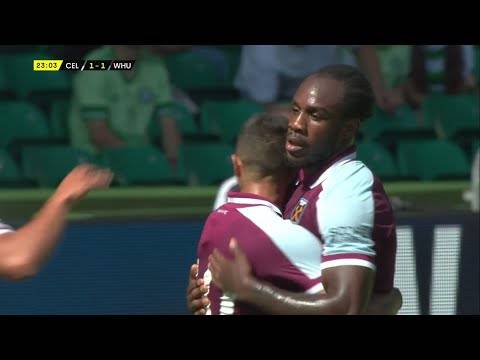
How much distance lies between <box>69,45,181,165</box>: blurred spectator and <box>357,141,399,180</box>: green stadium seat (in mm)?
1466

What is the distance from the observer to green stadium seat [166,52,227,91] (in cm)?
887

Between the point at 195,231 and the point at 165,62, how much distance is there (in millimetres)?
2701

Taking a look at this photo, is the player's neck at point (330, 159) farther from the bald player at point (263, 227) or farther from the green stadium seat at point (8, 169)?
the green stadium seat at point (8, 169)

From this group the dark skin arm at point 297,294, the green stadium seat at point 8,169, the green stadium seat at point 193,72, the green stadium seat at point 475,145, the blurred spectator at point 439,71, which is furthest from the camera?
the blurred spectator at point 439,71

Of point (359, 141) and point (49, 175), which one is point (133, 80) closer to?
point (49, 175)

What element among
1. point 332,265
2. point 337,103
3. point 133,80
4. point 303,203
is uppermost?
point 133,80

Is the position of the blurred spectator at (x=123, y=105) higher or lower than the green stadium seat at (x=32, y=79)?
lower

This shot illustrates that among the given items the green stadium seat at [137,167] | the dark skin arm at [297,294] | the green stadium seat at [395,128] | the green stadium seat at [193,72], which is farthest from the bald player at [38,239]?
the green stadium seat at [395,128]

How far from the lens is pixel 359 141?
8.94m

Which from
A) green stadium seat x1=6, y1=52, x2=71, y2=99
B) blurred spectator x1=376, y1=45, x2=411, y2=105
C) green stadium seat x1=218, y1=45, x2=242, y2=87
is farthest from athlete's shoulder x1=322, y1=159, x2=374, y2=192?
blurred spectator x1=376, y1=45, x2=411, y2=105

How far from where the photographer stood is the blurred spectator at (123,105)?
8.12 m

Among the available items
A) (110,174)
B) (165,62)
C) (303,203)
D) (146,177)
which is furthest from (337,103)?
(165,62)

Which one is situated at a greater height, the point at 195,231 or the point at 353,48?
the point at 353,48

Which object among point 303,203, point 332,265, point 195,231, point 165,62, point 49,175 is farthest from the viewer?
point 165,62
